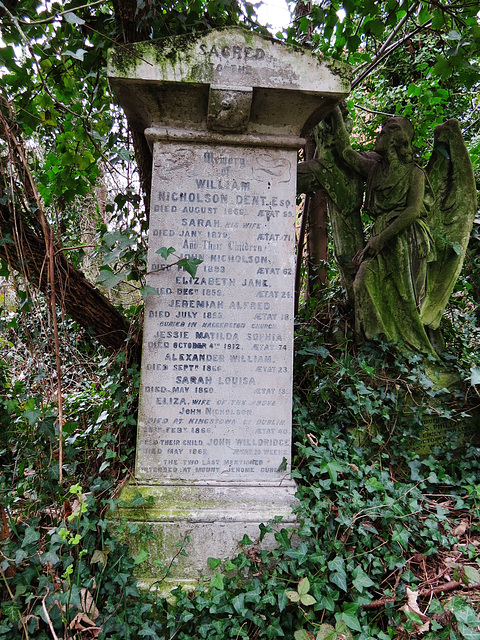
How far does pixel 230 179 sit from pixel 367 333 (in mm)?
1732

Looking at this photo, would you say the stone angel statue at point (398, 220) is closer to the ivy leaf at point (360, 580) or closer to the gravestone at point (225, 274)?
the gravestone at point (225, 274)

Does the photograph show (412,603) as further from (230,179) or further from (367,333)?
(230,179)

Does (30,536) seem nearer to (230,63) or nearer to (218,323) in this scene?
(218,323)

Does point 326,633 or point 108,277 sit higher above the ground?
point 108,277

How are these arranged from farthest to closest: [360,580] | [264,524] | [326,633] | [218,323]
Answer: [218,323] → [264,524] → [360,580] → [326,633]

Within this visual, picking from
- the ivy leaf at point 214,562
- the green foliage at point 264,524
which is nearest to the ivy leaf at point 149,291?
the green foliage at point 264,524

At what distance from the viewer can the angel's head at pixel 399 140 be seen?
3451mm

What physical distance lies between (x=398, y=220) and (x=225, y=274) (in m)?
1.71

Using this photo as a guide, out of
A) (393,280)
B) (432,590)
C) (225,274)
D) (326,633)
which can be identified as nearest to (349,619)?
(326,633)

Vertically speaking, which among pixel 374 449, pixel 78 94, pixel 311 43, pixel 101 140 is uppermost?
pixel 311 43

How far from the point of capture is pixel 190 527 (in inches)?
87.0

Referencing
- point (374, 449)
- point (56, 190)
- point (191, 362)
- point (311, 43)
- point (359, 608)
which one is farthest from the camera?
point (311, 43)

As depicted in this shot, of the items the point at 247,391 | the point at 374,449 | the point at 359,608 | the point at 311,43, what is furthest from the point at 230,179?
the point at 311,43

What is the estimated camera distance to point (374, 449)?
306 centimetres
